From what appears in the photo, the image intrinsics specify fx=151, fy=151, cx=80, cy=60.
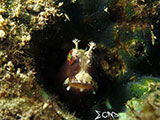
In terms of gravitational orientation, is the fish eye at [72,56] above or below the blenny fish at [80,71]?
above

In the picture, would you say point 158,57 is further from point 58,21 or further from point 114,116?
point 58,21

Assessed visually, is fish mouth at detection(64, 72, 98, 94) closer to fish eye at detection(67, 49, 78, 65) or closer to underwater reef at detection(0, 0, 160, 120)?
underwater reef at detection(0, 0, 160, 120)

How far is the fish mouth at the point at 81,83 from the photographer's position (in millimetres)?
3418

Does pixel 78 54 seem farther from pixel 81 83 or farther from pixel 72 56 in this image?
pixel 81 83

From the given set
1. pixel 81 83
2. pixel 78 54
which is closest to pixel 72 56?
Result: pixel 78 54

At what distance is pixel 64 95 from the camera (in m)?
4.23

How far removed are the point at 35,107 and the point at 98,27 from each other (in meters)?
2.57

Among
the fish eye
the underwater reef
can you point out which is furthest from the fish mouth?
the fish eye

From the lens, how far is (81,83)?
11.5 ft

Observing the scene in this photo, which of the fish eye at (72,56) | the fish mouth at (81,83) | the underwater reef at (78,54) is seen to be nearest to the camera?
the underwater reef at (78,54)

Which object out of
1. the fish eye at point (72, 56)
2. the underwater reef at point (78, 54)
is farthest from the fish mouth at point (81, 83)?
the fish eye at point (72, 56)

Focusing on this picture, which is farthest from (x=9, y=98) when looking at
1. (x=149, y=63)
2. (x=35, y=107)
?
(x=149, y=63)

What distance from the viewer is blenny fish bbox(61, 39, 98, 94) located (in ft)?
11.4

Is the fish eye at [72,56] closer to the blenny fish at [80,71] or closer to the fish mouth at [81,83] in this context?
the blenny fish at [80,71]
